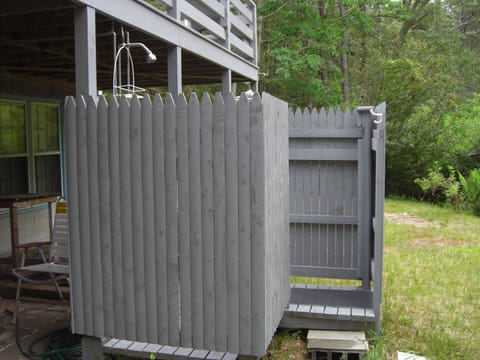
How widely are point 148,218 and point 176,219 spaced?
0.20m

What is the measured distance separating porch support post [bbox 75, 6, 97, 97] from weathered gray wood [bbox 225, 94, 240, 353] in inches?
44.9

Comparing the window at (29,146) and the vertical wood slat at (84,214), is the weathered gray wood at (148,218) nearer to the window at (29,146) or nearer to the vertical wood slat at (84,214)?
the vertical wood slat at (84,214)

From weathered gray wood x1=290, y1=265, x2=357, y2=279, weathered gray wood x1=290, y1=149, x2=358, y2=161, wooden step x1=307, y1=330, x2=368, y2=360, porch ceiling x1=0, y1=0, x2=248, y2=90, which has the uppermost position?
porch ceiling x1=0, y1=0, x2=248, y2=90

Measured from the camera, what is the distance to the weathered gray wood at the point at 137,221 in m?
3.39

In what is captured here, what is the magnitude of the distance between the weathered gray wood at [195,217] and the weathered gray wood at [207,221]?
0.08 feet

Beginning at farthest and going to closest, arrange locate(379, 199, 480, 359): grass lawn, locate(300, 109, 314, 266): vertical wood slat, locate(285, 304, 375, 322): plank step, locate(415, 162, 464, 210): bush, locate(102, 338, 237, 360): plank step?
locate(415, 162, 464, 210): bush, locate(300, 109, 314, 266): vertical wood slat, locate(379, 199, 480, 359): grass lawn, locate(285, 304, 375, 322): plank step, locate(102, 338, 237, 360): plank step

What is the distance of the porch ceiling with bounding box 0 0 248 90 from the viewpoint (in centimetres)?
439

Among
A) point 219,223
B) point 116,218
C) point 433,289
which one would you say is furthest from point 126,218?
point 433,289

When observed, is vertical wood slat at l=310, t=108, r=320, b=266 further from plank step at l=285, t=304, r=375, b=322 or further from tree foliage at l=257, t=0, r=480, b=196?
tree foliage at l=257, t=0, r=480, b=196

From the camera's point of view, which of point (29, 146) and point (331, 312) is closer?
point (331, 312)

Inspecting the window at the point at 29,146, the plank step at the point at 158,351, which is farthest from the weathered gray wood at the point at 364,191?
the window at the point at 29,146

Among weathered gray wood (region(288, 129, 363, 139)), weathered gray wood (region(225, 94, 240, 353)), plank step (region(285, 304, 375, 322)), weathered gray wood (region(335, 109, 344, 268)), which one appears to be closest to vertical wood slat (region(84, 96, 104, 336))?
weathered gray wood (region(225, 94, 240, 353))

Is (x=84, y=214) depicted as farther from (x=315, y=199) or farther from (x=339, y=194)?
(x=339, y=194)

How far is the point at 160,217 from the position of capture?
339 centimetres
